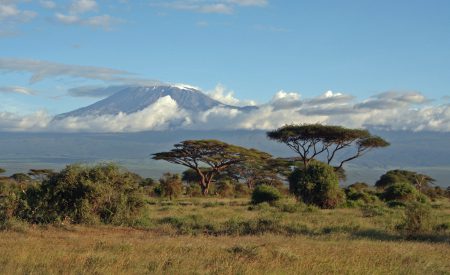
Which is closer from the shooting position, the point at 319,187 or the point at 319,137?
the point at 319,187

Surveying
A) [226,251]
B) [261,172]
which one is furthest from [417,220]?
[261,172]

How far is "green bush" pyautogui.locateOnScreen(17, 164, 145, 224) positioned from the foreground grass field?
3.44 ft

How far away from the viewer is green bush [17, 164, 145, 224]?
2095 centimetres

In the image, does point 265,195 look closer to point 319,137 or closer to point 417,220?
point 417,220

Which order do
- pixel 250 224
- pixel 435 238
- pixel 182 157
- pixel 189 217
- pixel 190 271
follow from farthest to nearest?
1. pixel 182 157
2. pixel 189 217
3. pixel 250 224
4. pixel 435 238
5. pixel 190 271

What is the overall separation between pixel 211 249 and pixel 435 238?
311 inches

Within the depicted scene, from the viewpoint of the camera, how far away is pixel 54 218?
2084 cm

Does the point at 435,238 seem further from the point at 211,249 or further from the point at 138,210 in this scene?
the point at 138,210

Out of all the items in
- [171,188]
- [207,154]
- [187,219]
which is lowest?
[171,188]

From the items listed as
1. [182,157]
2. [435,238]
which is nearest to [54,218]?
[435,238]

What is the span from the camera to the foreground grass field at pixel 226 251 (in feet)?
37.0

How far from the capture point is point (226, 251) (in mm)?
13352

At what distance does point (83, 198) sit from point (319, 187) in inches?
579

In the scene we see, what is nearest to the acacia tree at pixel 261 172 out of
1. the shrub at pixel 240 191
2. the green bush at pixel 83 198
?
the shrub at pixel 240 191
